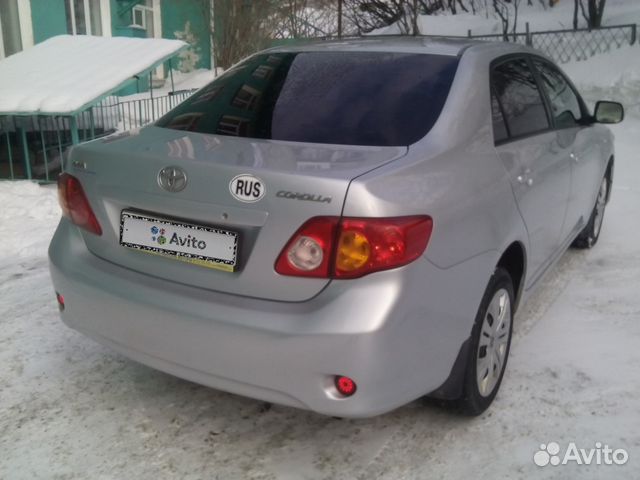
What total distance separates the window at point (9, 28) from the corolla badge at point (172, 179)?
382 inches

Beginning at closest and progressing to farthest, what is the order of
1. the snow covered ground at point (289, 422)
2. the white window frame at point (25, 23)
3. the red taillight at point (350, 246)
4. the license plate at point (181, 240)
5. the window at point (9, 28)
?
the red taillight at point (350, 246)
the license plate at point (181, 240)
the snow covered ground at point (289, 422)
the window at point (9, 28)
the white window frame at point (25, 23)

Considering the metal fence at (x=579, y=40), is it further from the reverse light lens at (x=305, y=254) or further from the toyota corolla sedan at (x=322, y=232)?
the reverse light lens at (x=305, y=254)

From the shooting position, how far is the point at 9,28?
10.5 meters

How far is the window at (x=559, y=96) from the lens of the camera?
360 centimetres

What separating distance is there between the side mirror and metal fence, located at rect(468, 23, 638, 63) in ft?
26.5

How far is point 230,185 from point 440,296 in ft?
2.63

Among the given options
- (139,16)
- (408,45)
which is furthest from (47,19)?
(408,45)

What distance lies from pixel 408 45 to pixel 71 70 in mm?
5859

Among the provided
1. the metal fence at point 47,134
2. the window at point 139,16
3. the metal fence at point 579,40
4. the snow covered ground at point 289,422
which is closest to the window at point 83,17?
the window at point 139,16

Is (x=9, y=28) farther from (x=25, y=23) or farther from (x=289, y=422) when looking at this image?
(x=289, y=422)

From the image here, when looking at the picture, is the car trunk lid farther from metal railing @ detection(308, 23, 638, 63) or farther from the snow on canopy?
metal railing @ detection(308, 23, 638, 63)

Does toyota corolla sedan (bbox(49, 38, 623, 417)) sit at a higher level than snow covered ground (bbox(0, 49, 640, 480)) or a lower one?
higher

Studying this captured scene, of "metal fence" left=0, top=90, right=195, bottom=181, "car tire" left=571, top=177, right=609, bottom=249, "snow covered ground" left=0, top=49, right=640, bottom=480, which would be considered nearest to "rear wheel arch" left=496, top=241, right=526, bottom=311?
"snow covered ground" left=0, top=49, right=640, bottom=480

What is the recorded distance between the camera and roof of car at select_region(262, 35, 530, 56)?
2961mm
